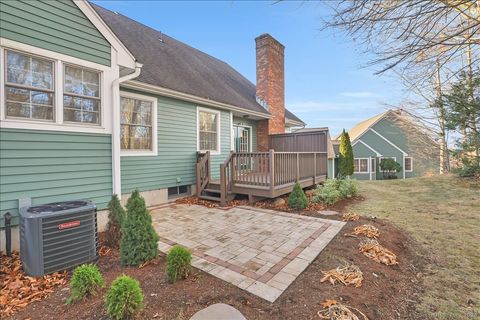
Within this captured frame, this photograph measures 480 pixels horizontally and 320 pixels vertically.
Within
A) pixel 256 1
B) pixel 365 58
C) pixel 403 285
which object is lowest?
pixel 403 285

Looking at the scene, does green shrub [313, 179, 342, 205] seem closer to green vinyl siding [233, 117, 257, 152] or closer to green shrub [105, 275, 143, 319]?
green vinyl siding [233, 117, 257, 152]

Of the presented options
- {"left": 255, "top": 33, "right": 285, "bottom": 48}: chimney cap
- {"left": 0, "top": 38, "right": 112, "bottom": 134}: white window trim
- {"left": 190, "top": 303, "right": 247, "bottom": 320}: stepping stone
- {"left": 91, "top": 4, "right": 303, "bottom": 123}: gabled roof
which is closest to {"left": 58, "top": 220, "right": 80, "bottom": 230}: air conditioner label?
{"left": 0, "top": 38, "right": 112, "bottom": 134}: white window trim

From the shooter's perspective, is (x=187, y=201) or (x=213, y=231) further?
(x=187, y=201)

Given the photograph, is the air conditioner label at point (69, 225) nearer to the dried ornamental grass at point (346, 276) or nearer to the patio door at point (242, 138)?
the dried ornamental grass at point (346, 276)

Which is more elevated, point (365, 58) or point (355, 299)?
point (365, 58)

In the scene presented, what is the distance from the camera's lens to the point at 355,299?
8.48ft

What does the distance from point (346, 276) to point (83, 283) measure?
3.10m

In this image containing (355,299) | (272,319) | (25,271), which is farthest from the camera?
(25,271)

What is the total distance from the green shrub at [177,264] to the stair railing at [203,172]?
15.8ft

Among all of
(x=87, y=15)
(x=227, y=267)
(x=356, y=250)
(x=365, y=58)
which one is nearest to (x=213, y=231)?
(x=227, y=267)

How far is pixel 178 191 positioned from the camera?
26.0ft

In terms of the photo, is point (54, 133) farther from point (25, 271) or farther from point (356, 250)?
point (356, 250)

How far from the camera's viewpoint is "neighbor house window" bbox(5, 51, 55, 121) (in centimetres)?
369

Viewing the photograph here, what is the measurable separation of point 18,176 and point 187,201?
4.38 metres
